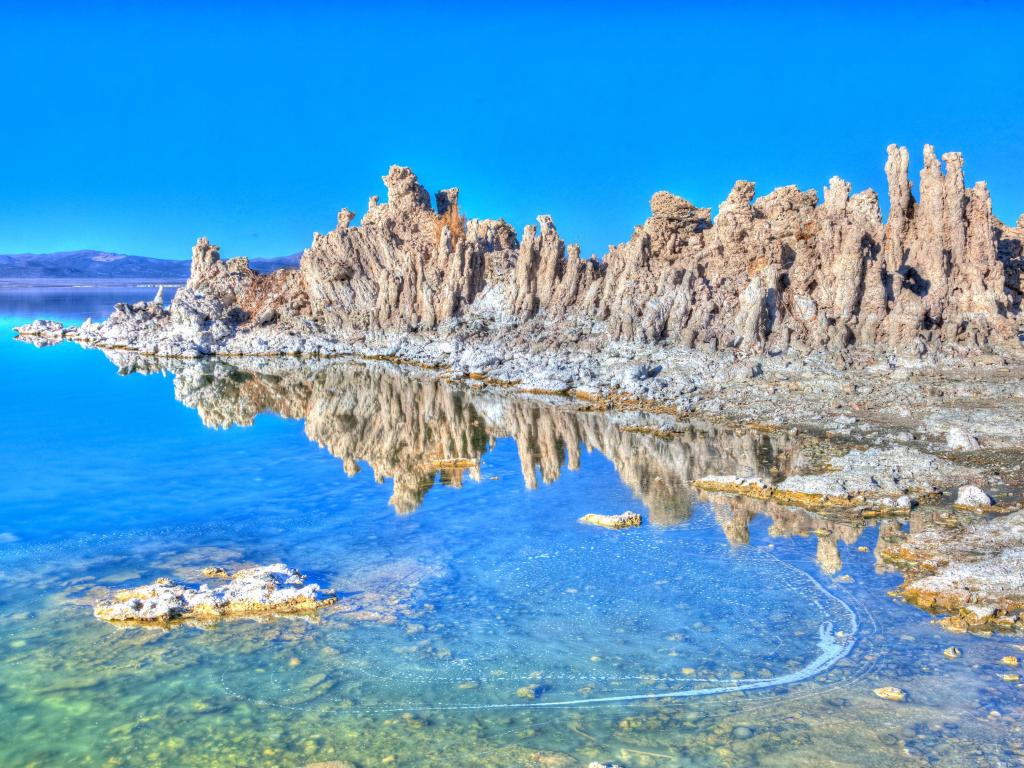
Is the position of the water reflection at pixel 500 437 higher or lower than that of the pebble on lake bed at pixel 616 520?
higher

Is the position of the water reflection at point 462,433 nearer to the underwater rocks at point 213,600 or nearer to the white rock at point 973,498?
the white rock at point 973,498

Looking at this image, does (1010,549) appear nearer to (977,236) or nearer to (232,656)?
(232,656)

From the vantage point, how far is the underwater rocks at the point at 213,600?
1052 cm

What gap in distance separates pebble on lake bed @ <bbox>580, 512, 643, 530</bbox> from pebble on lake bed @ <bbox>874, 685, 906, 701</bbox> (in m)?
6.12

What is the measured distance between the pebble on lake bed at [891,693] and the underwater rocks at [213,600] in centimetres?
674

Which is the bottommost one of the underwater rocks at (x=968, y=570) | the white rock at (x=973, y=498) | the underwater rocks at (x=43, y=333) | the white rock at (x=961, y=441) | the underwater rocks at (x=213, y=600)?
the underwater rocks at (x=213, y=600)

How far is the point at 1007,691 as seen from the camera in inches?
337

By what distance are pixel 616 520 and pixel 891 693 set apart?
636 cm

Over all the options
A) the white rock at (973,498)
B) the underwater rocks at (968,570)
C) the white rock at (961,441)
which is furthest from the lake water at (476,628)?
the white rock at (961,441)

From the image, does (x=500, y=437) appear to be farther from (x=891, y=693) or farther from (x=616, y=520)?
(x=891, y=693)

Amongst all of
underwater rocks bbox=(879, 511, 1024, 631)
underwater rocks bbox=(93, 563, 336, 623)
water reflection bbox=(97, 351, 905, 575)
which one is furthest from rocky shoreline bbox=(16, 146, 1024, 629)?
underwater rocks bbox=(93, 563, 336, 623)

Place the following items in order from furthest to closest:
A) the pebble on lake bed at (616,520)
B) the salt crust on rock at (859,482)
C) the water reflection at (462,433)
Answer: the water reflection at (462,433) < the salt crust on rock at (859,482) < the pebble on lake bed at (616,520)

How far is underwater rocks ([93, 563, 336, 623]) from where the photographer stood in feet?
34.5

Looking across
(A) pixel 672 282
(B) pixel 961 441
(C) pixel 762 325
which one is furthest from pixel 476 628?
(A) pixel 672 282
